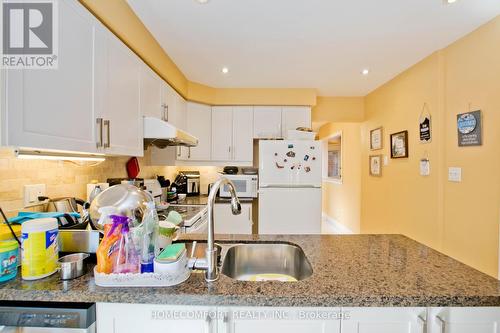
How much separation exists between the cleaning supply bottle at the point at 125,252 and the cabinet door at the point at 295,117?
2.78m

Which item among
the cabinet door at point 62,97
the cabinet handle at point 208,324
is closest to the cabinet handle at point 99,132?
the cabinet door at point 62,97

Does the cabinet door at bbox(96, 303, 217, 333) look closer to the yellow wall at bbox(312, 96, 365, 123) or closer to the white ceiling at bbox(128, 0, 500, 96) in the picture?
the white ceiling at bbox(128, 0, 500, 96)

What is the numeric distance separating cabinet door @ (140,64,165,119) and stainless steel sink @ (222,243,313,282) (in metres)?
1.31

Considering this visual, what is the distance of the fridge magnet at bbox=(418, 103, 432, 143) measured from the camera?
7.99ft

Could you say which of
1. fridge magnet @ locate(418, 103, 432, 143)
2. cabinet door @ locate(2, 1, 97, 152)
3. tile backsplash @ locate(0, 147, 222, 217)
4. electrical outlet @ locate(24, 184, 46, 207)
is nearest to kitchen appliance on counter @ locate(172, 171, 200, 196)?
tile backsplash @ locate(0, 147, 222, 217)

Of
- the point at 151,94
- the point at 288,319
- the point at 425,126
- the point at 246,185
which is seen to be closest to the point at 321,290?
the point at 288,319

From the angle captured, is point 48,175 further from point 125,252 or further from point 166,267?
point 166,267

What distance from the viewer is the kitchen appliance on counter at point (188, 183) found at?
11.3 feet

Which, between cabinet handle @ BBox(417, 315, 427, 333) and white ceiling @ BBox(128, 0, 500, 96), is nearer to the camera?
cabinet handle @ BBox(417, 315, 427, 333)

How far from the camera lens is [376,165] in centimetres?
347

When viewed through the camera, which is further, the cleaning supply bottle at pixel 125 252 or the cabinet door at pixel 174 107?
the cabinet door at pixel 174 107

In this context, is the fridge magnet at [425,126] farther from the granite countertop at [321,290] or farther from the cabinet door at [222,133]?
the cabinet door at [222,133]

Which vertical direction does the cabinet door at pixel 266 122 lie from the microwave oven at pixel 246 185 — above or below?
above

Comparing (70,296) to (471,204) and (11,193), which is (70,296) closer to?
(11,193)
